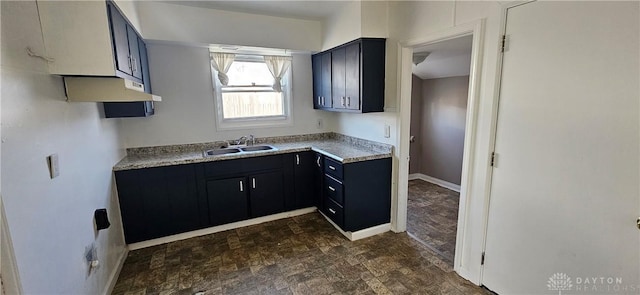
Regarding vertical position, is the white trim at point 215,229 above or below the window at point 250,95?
below

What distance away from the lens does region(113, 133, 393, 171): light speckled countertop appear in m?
2.77

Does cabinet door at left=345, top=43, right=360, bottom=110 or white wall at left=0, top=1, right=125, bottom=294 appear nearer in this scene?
white wall at left=0, top=1, right=125, bottom=294

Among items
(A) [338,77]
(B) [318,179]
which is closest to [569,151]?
(A) [338,77]

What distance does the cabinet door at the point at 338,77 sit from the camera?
3.08m

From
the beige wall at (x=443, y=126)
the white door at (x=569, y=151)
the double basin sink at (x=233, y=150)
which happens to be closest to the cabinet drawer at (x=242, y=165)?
the double basin sink at (x=233, y=150)

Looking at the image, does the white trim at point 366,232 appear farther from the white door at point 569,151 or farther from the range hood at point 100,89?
the range hood at point 100,89

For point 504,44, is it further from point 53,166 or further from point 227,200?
point 227,200

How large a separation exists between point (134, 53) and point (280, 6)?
1.46 metres

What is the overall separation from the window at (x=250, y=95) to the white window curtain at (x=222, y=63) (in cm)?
1

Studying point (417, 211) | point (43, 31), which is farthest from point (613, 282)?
point (43, 31)

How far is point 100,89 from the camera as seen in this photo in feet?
6.04

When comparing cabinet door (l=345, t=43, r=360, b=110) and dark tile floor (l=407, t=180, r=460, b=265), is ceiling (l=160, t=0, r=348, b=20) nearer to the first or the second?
cabinet door (l=345, t=43, r=360, b=110)

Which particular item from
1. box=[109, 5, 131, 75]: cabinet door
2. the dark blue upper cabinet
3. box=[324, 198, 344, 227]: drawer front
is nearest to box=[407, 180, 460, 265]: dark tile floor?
box=[324, 198, 344, 227]: drawer front

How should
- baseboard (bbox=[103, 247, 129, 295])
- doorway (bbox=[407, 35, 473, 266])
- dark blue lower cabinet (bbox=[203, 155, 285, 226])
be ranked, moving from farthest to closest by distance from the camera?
1. doorway (bbox=[407, 35, 473, 266])
2. dark blue lower cabinet (bbox=[203, 155, 285, 226])
3. baseboard (bbox=[103, 247, 129, 295])
